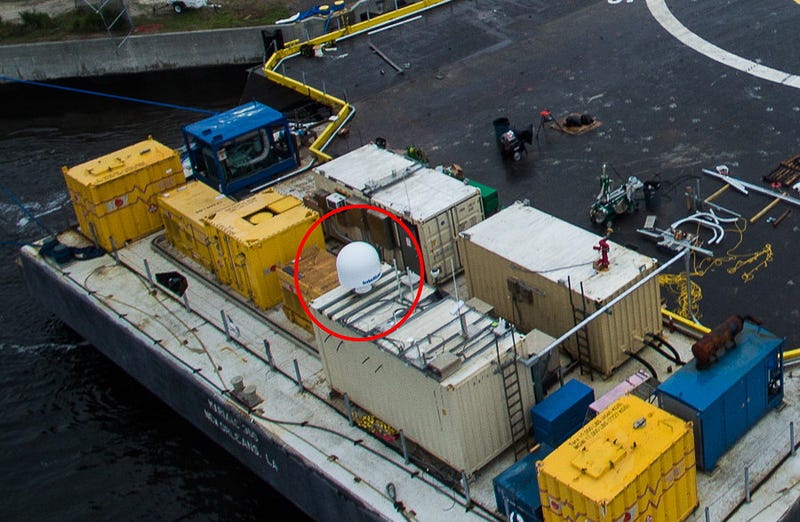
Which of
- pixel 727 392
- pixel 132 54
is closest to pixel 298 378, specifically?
pixel 727 392

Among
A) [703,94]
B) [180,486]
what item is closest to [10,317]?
[180,486]

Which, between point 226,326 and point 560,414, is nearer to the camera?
point 560,414

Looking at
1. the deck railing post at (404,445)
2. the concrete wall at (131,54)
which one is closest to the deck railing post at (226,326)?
the deck railing post at (404,445)

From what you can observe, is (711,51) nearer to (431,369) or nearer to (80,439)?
(431,369)

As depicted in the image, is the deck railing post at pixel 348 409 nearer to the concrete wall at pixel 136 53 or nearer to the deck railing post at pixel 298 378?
the deck railing post at pixel 298 378

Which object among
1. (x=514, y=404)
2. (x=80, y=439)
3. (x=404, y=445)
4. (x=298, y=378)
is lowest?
(x=80, y=439)

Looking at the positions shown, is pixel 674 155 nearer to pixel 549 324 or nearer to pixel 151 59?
pixel 549 324
